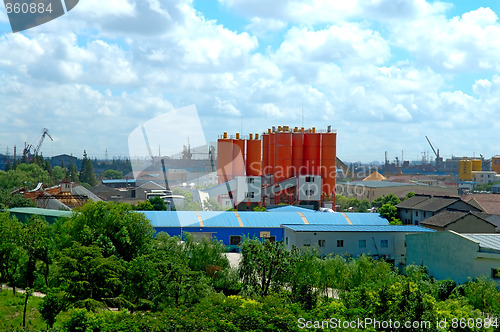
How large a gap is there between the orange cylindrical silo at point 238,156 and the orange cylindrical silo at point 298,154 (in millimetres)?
4051

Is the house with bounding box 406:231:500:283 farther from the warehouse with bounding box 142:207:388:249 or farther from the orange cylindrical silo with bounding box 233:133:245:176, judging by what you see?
the orange cylindrical silo with bounding box 233:133:245:176

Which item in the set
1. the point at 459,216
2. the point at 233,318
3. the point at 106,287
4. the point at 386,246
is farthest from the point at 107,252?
the point at 459,216

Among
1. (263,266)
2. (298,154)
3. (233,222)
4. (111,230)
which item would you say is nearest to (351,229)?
(233,222)

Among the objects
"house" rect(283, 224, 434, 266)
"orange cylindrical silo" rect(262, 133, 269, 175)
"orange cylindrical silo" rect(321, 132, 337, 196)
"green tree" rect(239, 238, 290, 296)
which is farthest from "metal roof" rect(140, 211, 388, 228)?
"orange cylindrical silo" rect(262, 133, 269, 175)

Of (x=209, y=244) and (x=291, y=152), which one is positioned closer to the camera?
(x=209, y=244)

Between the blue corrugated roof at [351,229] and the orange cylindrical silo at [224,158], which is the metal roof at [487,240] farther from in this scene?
the orange cylindrical silo at [224,158]

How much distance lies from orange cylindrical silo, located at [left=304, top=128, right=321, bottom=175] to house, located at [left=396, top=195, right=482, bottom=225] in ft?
30.1

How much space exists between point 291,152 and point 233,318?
2715 cm

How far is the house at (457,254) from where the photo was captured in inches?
559

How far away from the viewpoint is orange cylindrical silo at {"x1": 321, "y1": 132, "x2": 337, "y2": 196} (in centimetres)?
3588

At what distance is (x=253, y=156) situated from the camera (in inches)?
1529

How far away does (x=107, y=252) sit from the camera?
14414mm

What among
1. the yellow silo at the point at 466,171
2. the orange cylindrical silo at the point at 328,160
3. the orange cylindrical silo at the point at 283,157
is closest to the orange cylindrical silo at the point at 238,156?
the orange cylindrical silo at the point at 283,157

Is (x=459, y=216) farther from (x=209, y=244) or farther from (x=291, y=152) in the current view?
(x=291, y=152)
